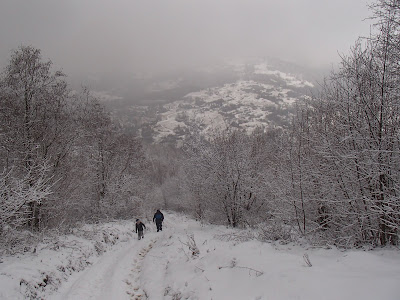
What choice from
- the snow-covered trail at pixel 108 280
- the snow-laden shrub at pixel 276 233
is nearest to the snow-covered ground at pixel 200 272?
the snow-covered trail at pixel 108 280

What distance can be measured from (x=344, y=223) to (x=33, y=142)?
13688mm

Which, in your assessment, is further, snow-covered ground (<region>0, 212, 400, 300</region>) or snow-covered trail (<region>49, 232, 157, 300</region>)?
snow-covered trail (<region>49, 232, 157, 300</region>)

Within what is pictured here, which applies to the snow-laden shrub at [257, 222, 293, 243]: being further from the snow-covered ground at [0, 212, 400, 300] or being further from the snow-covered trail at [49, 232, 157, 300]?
the snow-covered trail at [49, 232, 157, 300]

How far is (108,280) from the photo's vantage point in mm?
9711

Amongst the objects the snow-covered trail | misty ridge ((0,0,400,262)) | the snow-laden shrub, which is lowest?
the snow-covered trail

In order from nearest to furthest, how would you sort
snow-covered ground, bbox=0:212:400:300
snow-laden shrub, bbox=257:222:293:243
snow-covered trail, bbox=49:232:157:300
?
snow-covered ground, bbox=0:212:400:300
snow-covered trail, bbox=49:232:157:300
snow-laden shrub, bbox=257:222:293:243

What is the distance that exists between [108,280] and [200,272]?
354 centimetres

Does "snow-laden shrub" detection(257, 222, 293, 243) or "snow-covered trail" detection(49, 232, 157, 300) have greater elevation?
"snow-laden shrub" detection(257, 222, 293, 243)

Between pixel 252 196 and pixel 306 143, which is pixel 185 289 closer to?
pixel 306 143

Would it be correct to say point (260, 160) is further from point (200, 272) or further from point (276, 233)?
point (200, 272)

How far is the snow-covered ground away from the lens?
17.7 feet

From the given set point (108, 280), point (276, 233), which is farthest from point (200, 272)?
point (276, 233)

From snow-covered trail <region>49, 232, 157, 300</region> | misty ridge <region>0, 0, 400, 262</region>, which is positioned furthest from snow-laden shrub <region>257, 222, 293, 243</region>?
snow-covered trail <region>49, 232, 157, 300</region>

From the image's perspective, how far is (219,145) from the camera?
61.7 ft
